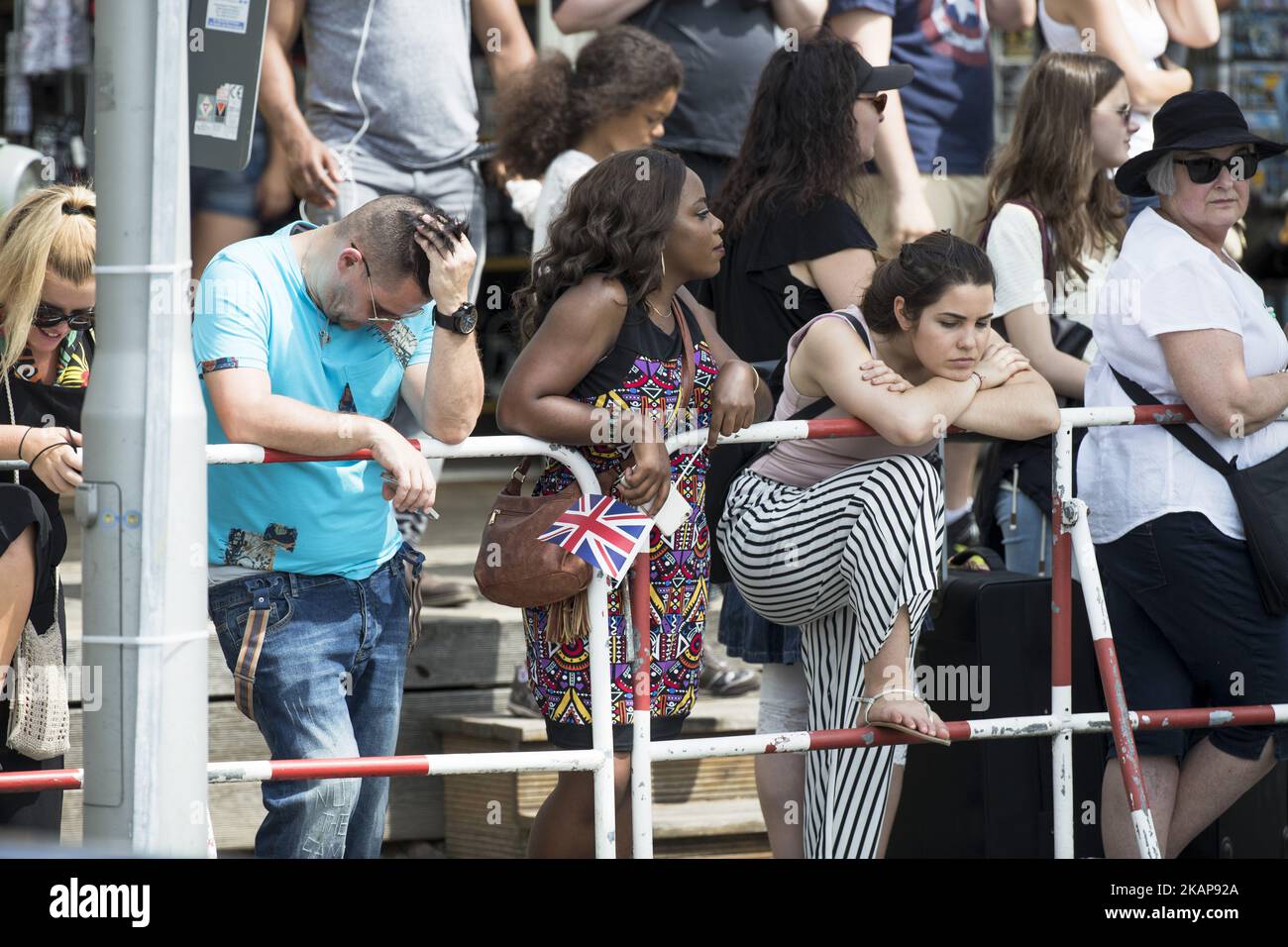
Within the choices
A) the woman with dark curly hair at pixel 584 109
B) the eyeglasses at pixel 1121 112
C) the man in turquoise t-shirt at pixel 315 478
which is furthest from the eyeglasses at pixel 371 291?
the eyeglasses at pixel 1121 112

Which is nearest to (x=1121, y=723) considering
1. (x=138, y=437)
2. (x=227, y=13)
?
(x=138, y=437)

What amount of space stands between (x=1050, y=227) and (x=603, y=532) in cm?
200

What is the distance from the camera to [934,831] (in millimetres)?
4766

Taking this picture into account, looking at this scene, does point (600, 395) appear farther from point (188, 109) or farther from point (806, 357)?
point (188, 109)

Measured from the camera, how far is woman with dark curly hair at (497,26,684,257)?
523 centimetres

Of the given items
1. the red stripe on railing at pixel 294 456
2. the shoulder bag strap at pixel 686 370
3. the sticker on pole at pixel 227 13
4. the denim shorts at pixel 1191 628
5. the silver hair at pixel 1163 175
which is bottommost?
the denim shorts at pixel 1191 628

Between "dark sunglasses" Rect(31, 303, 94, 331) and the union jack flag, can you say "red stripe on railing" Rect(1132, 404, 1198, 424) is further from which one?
"dark sunglasses" Rect(31, 303, 94, 331)

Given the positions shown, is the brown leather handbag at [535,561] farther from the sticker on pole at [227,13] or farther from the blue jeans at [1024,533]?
the blue jeans at [1024,533]

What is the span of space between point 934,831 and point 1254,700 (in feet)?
3.05

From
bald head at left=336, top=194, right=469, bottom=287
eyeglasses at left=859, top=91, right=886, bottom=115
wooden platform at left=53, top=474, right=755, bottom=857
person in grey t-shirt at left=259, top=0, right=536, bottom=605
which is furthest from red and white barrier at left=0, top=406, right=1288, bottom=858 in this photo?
person in grey t-shirt at left=259, top=0, right=536, bottom=605

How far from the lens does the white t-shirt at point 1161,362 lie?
4.17m

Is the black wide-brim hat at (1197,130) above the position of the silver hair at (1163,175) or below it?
above

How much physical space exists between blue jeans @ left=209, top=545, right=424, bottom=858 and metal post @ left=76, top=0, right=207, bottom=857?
68 cm

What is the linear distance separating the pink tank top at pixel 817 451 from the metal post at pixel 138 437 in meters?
1.53
